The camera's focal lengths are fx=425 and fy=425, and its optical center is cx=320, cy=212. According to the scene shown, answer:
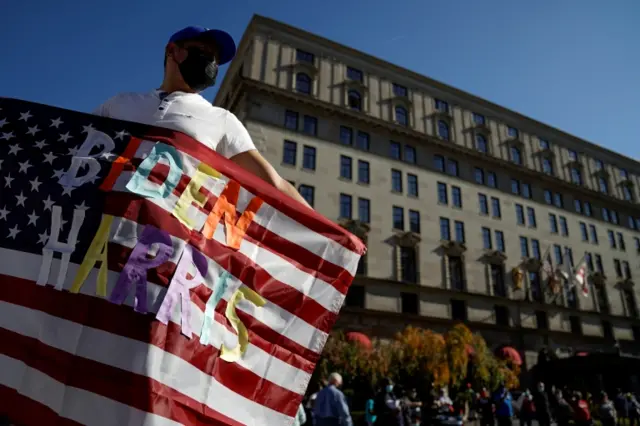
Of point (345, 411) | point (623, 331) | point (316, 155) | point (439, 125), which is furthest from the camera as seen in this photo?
point (623, 331)

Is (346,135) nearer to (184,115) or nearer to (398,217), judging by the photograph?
(398,217)

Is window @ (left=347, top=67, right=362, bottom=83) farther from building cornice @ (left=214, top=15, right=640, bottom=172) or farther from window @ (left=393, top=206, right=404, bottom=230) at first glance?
window @ (left=393, top=206, right=404, bottom=230)

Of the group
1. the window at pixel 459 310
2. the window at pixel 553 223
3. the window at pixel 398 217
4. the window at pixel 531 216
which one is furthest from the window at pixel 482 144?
the window at pixel 459 310

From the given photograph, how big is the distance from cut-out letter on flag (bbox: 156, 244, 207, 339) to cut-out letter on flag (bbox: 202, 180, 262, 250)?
0.40 feet

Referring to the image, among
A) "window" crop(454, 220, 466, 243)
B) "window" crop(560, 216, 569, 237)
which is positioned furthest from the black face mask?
"window" crop(560, 216, 569, 237)

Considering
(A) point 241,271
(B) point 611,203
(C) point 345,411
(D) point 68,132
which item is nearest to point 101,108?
(D) point 68,132

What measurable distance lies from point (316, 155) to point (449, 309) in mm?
15531

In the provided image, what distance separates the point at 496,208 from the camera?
1539 inches

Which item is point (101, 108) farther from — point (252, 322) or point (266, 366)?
point (266, 366)

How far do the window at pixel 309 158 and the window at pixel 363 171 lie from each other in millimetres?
3981

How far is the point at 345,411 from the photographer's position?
8398mm

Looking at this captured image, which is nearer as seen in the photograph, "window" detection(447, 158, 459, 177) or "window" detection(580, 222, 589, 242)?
"window" detection(447, 158, 459, 177)

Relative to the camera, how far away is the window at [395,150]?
117 ft

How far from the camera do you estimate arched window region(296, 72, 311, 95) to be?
33719 millimetres
